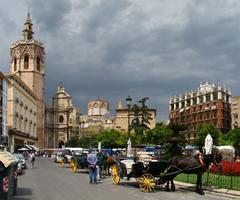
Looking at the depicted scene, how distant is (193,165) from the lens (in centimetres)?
1800

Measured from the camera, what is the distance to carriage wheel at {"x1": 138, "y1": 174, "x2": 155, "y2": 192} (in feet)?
59.3

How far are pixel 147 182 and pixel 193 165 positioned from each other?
202 centimetres

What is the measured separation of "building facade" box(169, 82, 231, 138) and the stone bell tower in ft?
120

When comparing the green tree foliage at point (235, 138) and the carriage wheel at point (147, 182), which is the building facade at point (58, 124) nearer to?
the green tree foliage at point (235, 138)

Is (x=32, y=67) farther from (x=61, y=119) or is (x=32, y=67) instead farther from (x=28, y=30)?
(x=61, y=119)

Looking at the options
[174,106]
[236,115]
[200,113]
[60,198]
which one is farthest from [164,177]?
[174,106]

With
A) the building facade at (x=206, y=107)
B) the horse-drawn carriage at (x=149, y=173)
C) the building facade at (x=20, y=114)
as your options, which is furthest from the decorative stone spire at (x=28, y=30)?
the horse-drawn carriage at (x=149, y=173)

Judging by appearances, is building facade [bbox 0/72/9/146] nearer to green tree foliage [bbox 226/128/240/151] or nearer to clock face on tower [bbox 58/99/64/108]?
green tree foliage [bbox 226/128/240/151]

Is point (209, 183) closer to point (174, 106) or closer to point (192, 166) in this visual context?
point (192, 166)

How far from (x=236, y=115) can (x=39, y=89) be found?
52.8 m

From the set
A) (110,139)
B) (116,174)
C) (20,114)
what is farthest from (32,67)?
(116,174)

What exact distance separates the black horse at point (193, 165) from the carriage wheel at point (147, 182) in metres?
0.71

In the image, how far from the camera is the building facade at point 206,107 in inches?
4237

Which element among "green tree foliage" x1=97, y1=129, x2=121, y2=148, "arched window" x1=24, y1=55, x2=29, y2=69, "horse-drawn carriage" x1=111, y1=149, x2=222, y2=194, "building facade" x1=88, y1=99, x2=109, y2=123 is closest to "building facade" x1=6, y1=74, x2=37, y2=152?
"arched window" x1=24, y1=55, x2=29, y2=69
